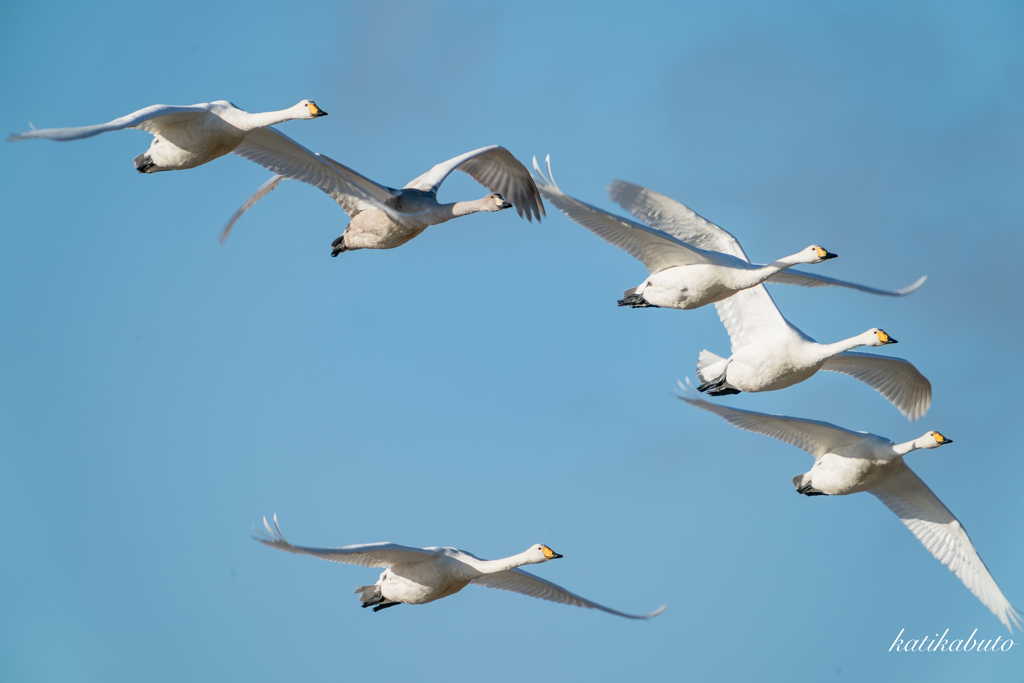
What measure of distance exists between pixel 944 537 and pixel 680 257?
8.02 m

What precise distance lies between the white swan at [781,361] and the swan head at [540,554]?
4608 millimetres

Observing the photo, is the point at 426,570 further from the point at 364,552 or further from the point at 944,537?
the point at 944,537

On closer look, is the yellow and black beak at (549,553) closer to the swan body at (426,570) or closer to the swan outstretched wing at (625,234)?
the swan body at (426,570)

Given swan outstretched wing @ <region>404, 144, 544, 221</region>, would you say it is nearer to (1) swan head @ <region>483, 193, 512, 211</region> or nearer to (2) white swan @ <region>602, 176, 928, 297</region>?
(1) swan head @ <region>483, 193, 512, 211</region>

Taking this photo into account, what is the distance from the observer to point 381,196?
19.3 m

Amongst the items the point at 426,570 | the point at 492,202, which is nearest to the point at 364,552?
the point at 426,570

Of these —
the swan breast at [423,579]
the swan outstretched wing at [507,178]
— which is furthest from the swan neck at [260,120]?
the swan breast at [423,579]

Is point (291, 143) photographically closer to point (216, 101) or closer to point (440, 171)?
point (216, 101)

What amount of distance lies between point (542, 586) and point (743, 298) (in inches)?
250

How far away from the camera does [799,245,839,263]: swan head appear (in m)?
20.9

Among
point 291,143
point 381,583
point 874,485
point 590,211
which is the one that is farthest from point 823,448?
point 291,143

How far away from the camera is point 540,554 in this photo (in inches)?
777

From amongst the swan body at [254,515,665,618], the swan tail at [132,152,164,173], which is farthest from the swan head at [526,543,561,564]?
the swan tail at [132,152,164,173]

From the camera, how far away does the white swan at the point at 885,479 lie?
2134 centimetres
